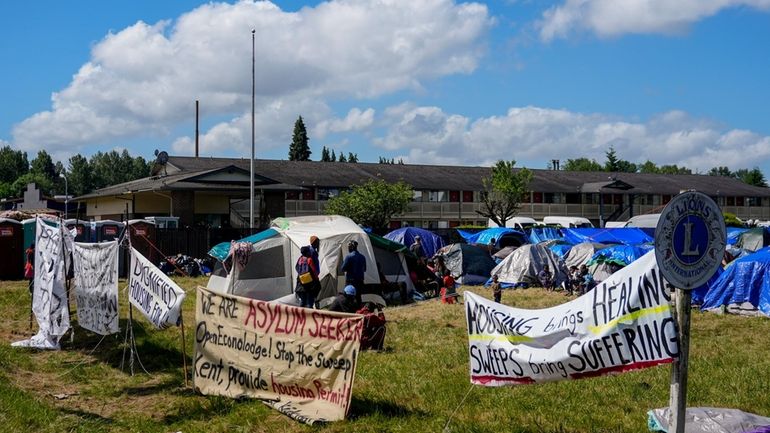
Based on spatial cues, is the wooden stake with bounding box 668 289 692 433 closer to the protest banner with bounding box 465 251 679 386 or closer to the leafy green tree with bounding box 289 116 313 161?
the protest banner with bounding box 465 251 679 386

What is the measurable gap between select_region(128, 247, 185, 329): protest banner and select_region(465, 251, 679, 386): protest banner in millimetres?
3961

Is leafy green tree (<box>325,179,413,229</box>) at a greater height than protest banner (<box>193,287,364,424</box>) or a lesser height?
greater

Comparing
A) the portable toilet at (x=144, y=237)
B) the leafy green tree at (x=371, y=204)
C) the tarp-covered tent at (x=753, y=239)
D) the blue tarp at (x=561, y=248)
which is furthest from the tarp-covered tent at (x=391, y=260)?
the leafy green tree at (x=371, y=204)

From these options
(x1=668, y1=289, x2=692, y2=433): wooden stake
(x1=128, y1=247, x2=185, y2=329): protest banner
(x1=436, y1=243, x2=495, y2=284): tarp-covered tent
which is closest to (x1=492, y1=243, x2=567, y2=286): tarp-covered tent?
Answer: (x1=436, y1=243, x2=495, y2=284): tarp-covered tent

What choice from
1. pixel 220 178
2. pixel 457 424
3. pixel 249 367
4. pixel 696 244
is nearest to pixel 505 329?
pixel 457 424

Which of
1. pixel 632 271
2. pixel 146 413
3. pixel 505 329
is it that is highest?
pixel 632 271

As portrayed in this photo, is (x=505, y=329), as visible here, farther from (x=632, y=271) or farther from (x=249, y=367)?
(x=249, y=367)

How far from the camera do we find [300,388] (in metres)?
8.25

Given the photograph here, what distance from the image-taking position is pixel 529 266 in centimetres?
2352

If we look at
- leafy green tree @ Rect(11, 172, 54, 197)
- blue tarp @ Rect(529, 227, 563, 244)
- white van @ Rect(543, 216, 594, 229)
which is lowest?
blue tarp @ Rect(529, 227, 563, 244)

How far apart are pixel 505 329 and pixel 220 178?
33183mm

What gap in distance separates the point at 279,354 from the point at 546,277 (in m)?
15.9

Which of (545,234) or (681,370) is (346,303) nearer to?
(681,370)

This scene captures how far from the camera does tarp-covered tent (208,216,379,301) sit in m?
17.7
